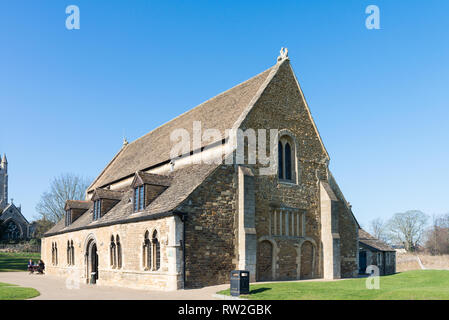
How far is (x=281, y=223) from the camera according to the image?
2562cm

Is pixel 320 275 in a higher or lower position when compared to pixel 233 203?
lower

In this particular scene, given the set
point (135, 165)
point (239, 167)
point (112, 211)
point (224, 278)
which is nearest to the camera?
point (224, 278)

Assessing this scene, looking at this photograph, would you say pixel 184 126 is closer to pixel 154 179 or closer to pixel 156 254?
pixel 154 179

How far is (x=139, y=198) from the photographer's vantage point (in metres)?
26.0

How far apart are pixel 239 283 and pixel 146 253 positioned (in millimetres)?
7294

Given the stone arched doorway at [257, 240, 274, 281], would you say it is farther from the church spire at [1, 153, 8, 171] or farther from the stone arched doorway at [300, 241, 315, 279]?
the church spire at [1, 153, 8, 171]

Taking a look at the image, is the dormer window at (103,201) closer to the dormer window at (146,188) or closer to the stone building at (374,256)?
the dormer window at (146,188)

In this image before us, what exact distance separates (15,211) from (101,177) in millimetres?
60932

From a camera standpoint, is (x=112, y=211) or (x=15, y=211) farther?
(x=15, y=211)

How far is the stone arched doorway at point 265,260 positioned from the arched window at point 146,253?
5819 millimetres

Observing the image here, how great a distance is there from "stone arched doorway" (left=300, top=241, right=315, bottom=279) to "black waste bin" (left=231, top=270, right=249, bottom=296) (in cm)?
857

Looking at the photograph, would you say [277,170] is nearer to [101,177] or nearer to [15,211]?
[101,177]

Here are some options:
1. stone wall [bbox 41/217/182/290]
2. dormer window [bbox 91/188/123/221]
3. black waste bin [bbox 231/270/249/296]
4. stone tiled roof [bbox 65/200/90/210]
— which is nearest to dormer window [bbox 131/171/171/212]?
stone wall [bbox 41/217/182/290]

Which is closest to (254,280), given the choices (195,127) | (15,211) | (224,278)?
(224,278)
